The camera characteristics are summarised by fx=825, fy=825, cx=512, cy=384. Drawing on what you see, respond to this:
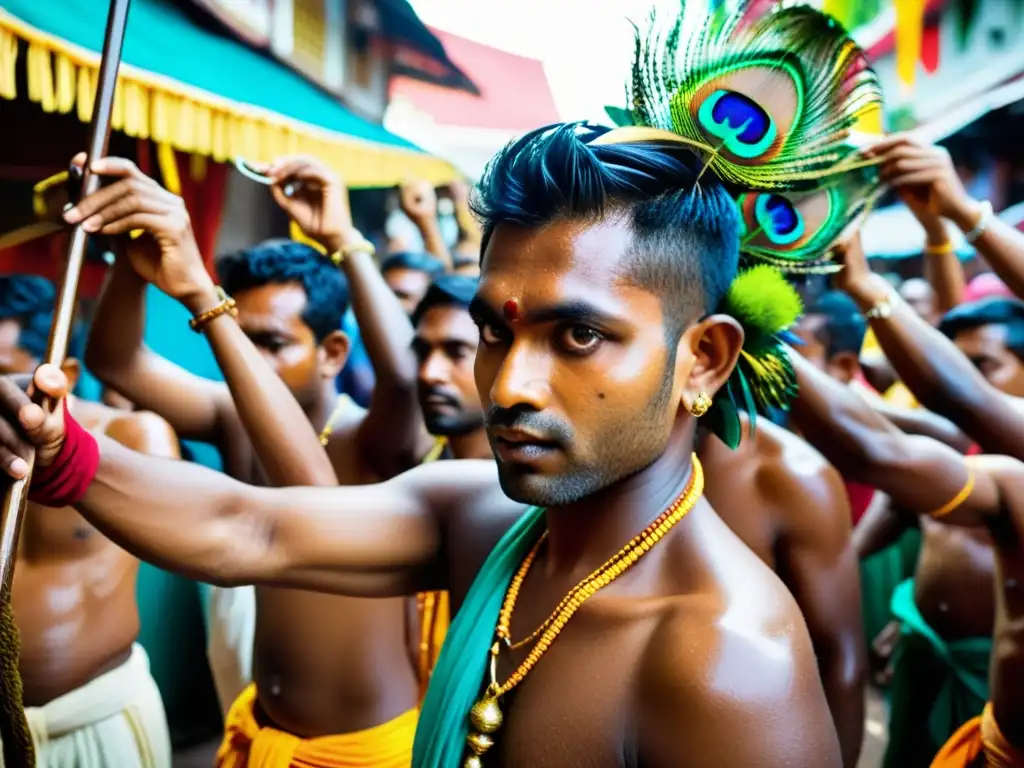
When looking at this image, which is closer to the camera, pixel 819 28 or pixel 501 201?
pixel 501 201

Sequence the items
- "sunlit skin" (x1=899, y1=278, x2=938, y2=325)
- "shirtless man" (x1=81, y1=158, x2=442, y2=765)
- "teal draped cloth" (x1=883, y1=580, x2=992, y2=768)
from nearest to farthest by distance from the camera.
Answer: "shirtless man" (x1=81, y1=158, x2=442, y2=765) < "teal draped cloth" (x1=883, y1=580, x2=992, y2=768) < "sunlit skin" (x1=899, y1=278, x2=938, y2=325)

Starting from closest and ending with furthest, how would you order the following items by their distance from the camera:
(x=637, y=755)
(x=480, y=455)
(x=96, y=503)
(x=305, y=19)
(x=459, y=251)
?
1. (x=637, y=755)
2. (x=96, y=503)
3. (x=480, y=455)
4. (x=305, y=19)
5. (x=459, y=251)

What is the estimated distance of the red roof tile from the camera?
3.10 m

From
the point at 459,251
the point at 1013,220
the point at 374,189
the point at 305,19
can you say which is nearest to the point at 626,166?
the point at 305,19

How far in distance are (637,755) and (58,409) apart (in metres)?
0.77

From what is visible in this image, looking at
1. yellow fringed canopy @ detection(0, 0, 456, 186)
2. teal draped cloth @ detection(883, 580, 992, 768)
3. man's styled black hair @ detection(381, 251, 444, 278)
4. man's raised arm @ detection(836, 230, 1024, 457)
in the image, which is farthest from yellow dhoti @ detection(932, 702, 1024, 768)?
yellow fringed canopy @ detection(0, 0, 456, 186)

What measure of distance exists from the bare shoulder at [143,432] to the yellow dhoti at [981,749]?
6.53 ft

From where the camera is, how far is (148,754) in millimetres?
1951

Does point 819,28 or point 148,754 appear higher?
point 819,28

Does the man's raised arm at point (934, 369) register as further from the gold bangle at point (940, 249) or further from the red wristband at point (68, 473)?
the red wristband at point (68, 473)

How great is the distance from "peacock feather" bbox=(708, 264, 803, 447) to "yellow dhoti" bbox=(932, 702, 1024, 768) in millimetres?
1144

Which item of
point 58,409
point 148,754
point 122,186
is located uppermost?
point 122,186

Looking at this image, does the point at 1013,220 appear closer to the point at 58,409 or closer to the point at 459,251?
the point at 459,251

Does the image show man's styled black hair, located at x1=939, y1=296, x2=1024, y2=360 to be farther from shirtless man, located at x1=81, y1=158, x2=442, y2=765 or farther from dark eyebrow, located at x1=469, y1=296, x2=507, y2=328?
dark eyebrow, located at x1=469, y1=296, x2=507, y2=328
